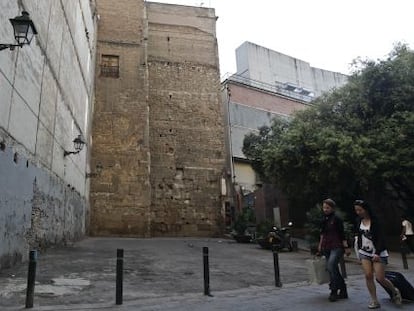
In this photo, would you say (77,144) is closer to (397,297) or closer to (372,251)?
(372,251)

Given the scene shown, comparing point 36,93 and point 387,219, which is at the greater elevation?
point 36,93

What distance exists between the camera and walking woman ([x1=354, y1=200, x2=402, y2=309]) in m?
5.05

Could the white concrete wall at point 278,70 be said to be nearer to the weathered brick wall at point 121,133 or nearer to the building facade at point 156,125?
the building facade at point 156,125

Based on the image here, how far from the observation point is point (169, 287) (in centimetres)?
689

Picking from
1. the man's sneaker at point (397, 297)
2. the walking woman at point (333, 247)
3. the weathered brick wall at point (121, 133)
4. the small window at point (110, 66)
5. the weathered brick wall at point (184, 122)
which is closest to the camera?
the man's sneaker at point (397, 297)

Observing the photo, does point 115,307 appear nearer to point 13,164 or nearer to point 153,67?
point 13,164

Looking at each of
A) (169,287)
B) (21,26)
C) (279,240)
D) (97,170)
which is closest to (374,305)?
(169,287)

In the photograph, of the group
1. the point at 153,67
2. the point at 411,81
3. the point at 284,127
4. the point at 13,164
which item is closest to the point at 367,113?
the point at 411,81

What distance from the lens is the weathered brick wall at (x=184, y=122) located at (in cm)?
2428

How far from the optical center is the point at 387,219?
1689 cm

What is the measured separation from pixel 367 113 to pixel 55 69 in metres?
11.0

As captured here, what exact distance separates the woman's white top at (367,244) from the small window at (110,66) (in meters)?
20.9

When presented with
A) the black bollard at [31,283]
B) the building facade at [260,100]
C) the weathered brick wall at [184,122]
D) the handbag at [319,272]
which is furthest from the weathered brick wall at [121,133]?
the handbag at [319,272]

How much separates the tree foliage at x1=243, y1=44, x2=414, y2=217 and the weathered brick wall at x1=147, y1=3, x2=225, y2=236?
8.96 meters
